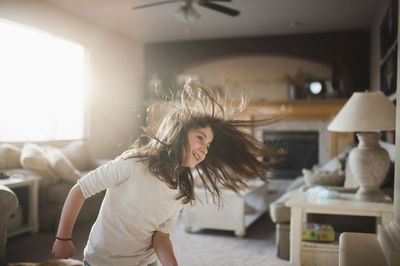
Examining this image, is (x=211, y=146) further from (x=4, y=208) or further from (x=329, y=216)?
(x=329, y=216)

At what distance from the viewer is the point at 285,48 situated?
5.62 metres

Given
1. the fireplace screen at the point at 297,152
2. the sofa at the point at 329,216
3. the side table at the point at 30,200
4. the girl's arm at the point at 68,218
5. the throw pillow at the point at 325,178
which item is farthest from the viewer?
the fireplace screen at the point at 297,152

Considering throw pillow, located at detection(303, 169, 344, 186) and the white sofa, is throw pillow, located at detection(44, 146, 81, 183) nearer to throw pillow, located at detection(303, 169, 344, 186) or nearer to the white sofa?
the white sofa

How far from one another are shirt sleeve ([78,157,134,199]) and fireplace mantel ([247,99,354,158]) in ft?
14.1

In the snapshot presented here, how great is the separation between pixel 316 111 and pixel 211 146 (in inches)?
175

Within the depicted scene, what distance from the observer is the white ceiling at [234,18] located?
13.8 ft

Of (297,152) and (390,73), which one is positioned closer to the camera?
(390,73)

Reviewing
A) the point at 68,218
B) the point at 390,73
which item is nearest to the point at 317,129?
the point at 390,73

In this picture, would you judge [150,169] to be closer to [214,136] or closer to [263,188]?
[214,136]

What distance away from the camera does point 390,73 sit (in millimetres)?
3234

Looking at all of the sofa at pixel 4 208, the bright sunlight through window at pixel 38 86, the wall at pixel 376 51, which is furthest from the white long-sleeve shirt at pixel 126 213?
the wall at pixel 376 51

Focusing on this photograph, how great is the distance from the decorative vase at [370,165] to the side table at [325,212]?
0.06 metres

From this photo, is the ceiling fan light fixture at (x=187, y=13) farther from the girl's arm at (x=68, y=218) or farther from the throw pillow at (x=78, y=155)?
the girl's arm at (x=68, y=218)

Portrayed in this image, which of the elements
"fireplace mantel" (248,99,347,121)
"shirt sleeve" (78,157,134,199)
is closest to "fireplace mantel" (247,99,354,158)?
"fireplace mantel" (248,99,347,121)
